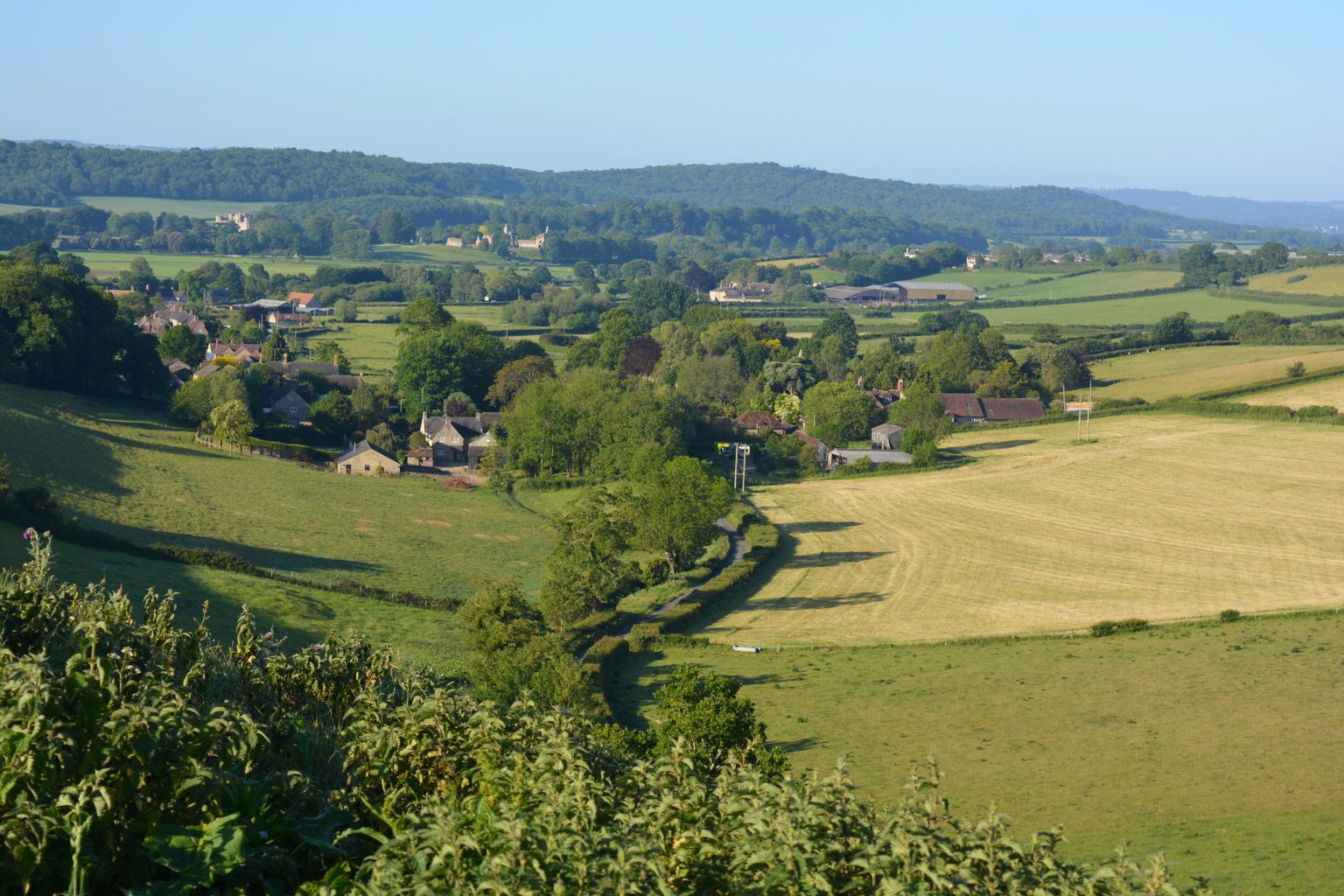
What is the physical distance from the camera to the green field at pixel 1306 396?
270ft

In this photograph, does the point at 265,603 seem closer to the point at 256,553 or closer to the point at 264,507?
the point at 256,553

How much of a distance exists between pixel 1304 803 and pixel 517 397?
2336 inches

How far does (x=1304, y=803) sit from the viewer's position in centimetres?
2583

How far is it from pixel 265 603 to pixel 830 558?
2405 centimetres

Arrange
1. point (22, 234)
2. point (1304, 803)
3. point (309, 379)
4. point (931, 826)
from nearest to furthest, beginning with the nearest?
point (931, 826) → point (1304, 803) → point (309, 379) → point (22, 234)

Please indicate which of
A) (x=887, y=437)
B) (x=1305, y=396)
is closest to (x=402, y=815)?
(x=887, y=437)

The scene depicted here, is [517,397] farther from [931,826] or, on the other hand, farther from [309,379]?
[931,826]

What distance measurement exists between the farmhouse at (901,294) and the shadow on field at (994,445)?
9583 cm

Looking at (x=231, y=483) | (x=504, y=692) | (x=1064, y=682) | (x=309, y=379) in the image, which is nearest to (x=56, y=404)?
(x=231, y=483)

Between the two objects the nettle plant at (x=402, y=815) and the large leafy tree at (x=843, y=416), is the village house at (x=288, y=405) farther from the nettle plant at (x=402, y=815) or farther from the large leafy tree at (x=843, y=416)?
the nettle plant at (x=402, y=815)

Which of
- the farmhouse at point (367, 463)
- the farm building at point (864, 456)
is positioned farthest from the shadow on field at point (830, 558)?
the farmhouse at point (367, 463)

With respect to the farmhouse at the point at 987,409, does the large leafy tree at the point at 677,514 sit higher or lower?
higher

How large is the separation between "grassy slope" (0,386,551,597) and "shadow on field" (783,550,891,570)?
33.4ft

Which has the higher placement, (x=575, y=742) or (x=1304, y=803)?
(x=575, y=742)
